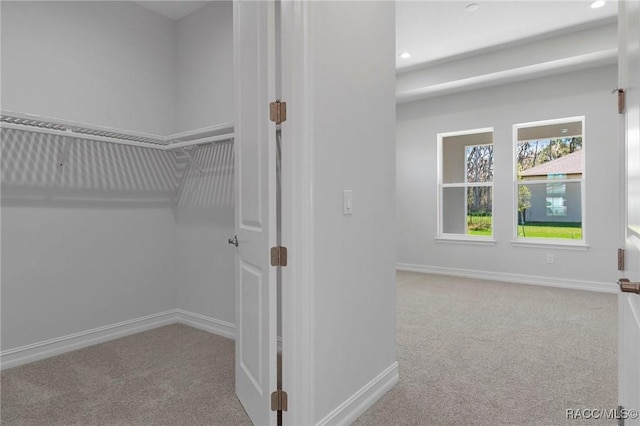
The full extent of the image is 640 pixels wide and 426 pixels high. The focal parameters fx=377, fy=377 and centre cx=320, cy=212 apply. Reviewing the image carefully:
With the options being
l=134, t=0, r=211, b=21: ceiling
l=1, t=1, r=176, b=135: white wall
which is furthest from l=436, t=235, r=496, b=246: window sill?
l=134, t=0, r=211, b=21: ceiling

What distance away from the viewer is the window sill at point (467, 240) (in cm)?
552

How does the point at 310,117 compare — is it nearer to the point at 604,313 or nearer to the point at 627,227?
the point at 627,227

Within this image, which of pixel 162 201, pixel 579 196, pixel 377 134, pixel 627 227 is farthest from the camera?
pixel 579 196

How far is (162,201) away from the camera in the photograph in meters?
3.49

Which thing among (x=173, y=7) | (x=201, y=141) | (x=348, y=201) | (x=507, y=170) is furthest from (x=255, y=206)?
(x=507, y=170)

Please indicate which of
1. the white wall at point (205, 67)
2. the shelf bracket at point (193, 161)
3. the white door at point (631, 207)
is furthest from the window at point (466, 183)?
the white door at point (631, 207)

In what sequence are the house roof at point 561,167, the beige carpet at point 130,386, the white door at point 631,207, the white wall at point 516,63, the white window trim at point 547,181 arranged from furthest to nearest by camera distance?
the house roof at point 561,167 → the white window trim at point 547,181 → the white wall at point 516,63 → the beige carpet at point 130,386 → the white door at point 631,207

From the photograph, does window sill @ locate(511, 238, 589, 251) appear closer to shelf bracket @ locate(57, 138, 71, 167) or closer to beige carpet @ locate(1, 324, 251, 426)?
beige carpet @ locate(1, 324, 251, 426)

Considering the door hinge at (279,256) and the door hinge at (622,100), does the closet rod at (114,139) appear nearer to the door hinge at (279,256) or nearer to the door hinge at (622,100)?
the door hinge at (279,256)

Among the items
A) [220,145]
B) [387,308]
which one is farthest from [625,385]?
[220,145]

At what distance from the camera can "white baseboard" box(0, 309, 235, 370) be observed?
8.57 feet

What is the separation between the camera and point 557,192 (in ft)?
16.9

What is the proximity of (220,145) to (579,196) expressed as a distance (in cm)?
464

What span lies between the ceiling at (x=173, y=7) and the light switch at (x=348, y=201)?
2.47 metres
